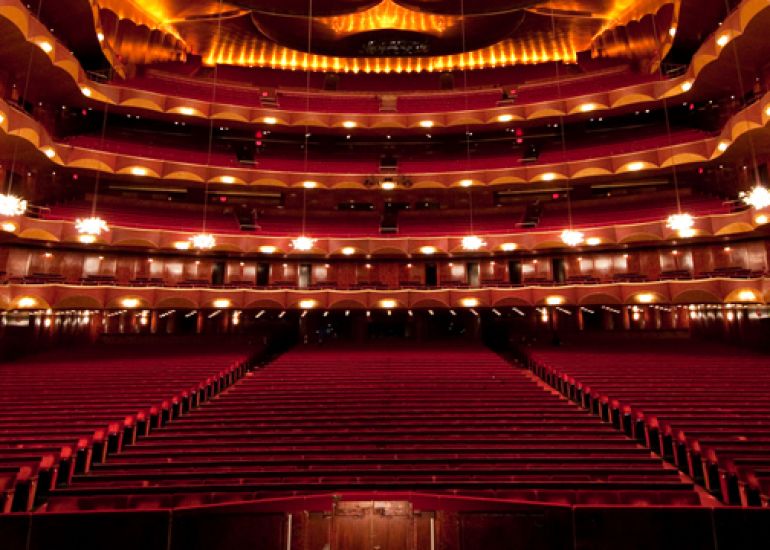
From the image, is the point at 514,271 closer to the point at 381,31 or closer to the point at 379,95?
the point at 379,95

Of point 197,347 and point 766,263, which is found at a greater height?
point 766,263

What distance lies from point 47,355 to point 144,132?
1149cm

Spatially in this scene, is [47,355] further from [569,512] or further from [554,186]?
[554,186]

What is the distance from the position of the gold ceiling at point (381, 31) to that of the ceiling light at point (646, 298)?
11.0m

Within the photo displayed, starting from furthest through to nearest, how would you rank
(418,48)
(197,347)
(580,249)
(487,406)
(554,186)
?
(418,48) → (554,186) → (580,249) → (197,347) → (487,406)

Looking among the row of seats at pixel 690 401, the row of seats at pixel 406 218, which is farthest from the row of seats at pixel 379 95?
the row of seats at pixel 690 401

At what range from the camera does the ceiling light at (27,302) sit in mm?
13175

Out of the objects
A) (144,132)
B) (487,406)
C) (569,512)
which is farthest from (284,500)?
(144,132)

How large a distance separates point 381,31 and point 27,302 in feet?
62.7

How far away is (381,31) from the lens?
22.2 m

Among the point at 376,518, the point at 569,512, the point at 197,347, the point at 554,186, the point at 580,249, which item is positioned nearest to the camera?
the point at 569,512

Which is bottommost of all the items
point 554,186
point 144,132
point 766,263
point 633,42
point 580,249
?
point 766,263

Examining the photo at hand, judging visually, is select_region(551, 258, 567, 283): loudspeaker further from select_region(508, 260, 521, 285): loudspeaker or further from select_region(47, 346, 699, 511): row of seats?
select_region(47, 346, 699, 511): row of seats

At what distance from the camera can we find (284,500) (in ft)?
9.78
